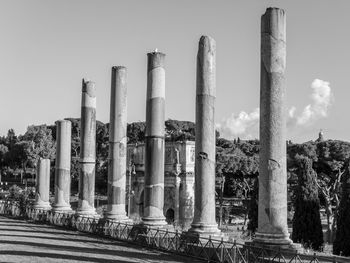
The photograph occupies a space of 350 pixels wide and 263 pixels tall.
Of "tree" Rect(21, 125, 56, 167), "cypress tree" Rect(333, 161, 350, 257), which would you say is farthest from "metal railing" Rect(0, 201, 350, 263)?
"tree" Rect(21, 125, 56, 167)

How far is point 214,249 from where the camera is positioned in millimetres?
17266

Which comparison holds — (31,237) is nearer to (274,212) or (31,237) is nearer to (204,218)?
(204,218)

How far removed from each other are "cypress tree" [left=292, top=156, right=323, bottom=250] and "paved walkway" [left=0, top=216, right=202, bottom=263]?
46.1ft

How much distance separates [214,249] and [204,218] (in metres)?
2.10

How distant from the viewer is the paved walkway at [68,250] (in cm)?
1694

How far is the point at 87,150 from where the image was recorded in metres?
29.4

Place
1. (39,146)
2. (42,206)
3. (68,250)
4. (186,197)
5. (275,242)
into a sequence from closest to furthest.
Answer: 1. (275,242)
2. (68,250)
3. (42,206)
4. (186,197)
5. (39,146)

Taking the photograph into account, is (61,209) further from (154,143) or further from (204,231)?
(204,231)

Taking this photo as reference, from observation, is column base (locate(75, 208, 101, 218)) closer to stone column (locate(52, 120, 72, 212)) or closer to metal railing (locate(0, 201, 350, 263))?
metal railing (locate(0, 201, 350, 263))

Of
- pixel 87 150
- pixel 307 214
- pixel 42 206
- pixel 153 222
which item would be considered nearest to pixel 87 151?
pixel 87 150

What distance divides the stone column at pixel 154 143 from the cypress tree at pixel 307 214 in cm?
1299

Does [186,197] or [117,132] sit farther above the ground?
[117,132]

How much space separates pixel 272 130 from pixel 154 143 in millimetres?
7748

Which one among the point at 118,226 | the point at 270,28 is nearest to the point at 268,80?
the point at 270,28
